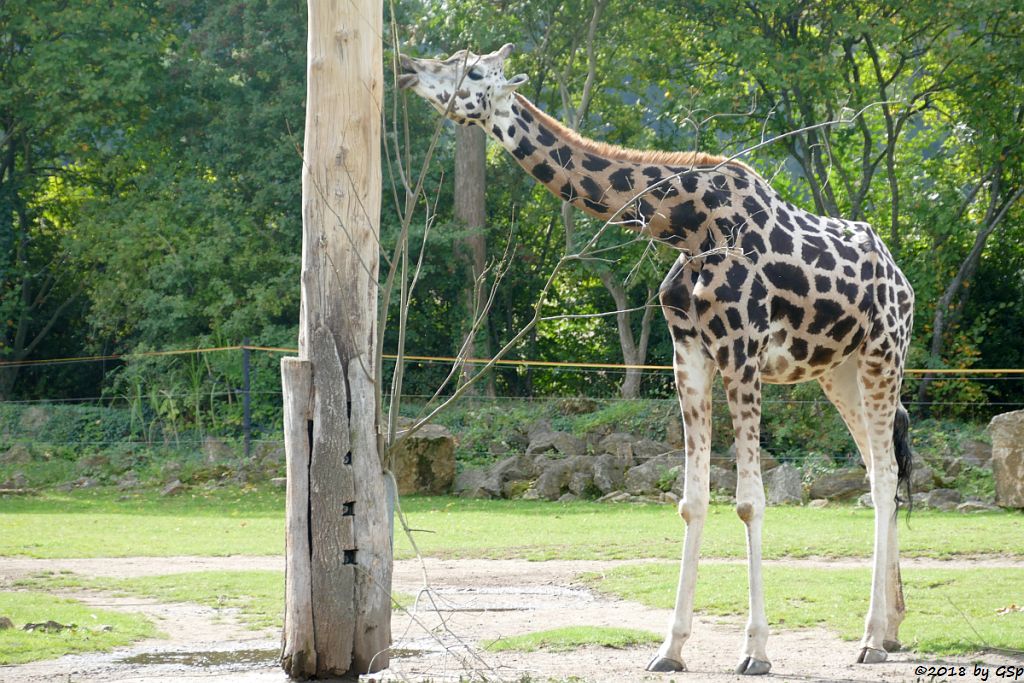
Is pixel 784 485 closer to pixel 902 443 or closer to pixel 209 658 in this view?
pixel 902 443

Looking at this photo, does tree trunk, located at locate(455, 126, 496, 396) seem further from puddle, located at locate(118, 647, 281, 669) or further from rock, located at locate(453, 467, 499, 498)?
puddle, located at locate(118, 647, 281, 669)

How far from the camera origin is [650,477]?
16.6 m

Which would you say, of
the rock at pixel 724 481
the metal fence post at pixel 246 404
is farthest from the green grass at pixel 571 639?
the metal fence post at pixel 246 404

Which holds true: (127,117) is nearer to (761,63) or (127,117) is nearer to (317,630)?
(761,63)

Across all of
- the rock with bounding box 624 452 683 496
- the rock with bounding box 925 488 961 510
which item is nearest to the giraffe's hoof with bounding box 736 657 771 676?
the rock with bounding box 925 488 961 510

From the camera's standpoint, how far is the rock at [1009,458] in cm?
1395

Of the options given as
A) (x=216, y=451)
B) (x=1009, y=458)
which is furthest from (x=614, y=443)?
(x=216, y=451)

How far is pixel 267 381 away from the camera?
68.2ft

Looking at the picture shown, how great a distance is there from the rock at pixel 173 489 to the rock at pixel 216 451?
99 cm

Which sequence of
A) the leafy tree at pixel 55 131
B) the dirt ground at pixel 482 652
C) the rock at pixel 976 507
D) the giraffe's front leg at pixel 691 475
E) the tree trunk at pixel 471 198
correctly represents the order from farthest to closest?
the tree trunk at pixel 471 198 → the leafy tree at pixel 55 131 → the rock at pixel 976 507 → the giraffe's front leg at pixel 691 475 → the dirt ground at pixel 482 652

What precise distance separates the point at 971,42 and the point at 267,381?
40.7 ft

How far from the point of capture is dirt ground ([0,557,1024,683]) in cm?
663

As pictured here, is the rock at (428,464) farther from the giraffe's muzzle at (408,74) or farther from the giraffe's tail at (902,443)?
the giraffe's muzzle at (408,74)

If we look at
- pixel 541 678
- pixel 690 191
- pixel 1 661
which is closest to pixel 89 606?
pixel 1 661
